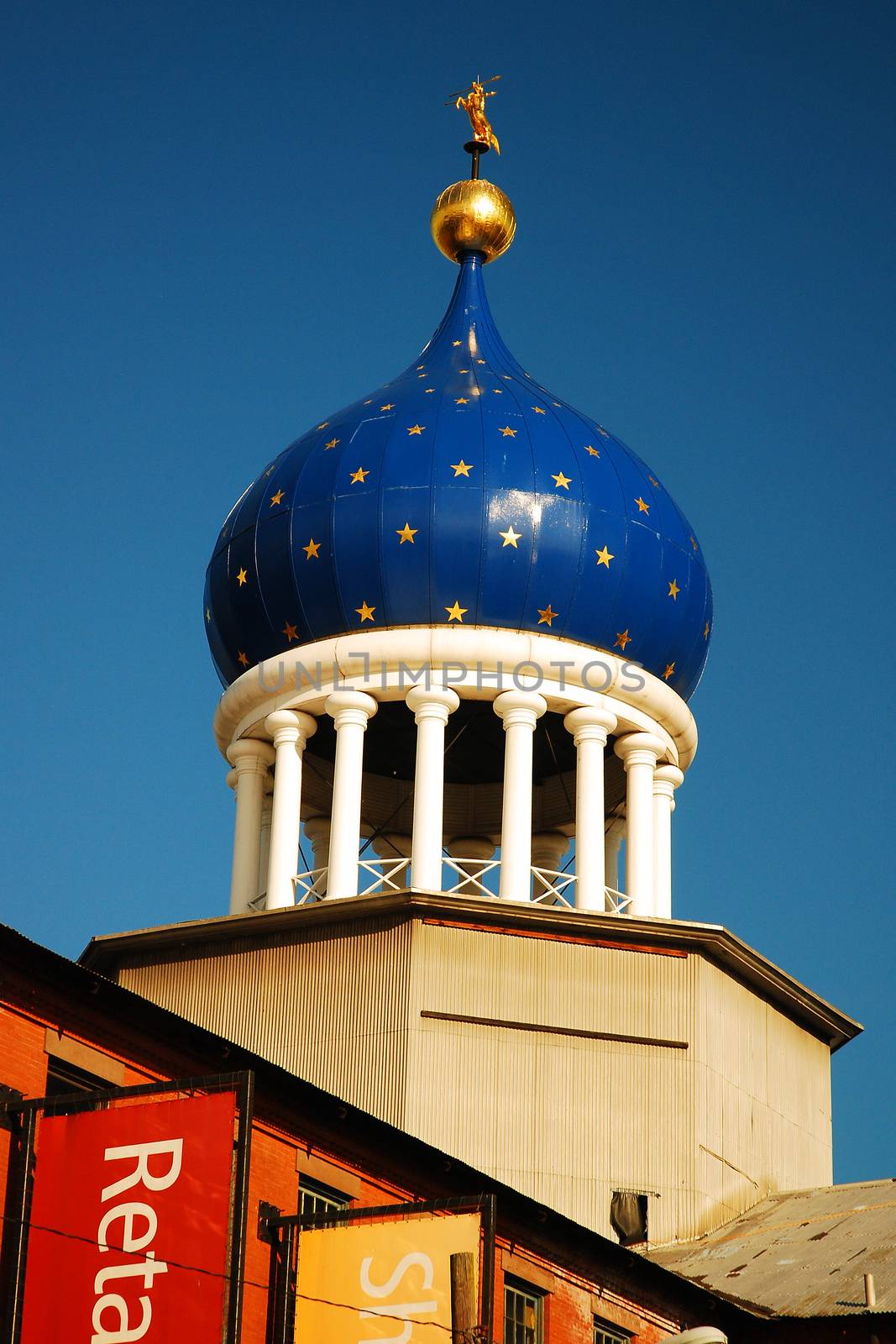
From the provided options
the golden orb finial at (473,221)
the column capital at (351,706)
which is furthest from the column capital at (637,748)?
the golden orb finial at (473,221)

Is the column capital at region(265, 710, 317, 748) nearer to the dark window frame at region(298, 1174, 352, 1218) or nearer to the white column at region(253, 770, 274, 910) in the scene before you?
the white column at region(253, 770, 274, 910)

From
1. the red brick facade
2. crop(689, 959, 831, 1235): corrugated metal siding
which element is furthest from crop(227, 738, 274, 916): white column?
the red brick facade

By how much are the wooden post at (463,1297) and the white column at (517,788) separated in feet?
46.5

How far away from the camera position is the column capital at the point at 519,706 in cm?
3959

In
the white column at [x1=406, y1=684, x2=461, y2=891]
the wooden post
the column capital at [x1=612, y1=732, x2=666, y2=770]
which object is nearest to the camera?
the wooden post

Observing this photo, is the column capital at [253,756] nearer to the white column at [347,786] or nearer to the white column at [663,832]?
the white column at [347,786]

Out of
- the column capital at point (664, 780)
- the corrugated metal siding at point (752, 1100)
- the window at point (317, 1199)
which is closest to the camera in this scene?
the window at point (317, 1199)

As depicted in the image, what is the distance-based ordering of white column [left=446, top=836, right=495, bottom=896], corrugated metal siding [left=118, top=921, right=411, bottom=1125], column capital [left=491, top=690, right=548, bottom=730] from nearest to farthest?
corrugated metal siding [left=118, top=921, right=411, bottom=1125]
column capital [left=491, top=690, right=548, bottom=730]
white column [left=446, top=836, right=495, bottom=896]

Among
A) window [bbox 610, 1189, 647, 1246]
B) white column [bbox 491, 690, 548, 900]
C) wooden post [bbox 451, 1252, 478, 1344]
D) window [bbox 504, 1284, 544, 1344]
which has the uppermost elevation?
white column [bbox 491, 690, 548, 900]

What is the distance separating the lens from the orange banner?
24016 mm

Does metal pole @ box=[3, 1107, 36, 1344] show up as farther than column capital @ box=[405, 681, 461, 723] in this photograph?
No

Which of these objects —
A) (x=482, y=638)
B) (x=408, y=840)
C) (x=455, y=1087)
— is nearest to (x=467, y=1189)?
(x=455, y=1087)

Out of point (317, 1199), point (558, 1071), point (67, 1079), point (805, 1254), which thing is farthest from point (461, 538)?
point (67, 1079)

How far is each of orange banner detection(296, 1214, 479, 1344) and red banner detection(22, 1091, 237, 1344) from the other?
2.54 meters
